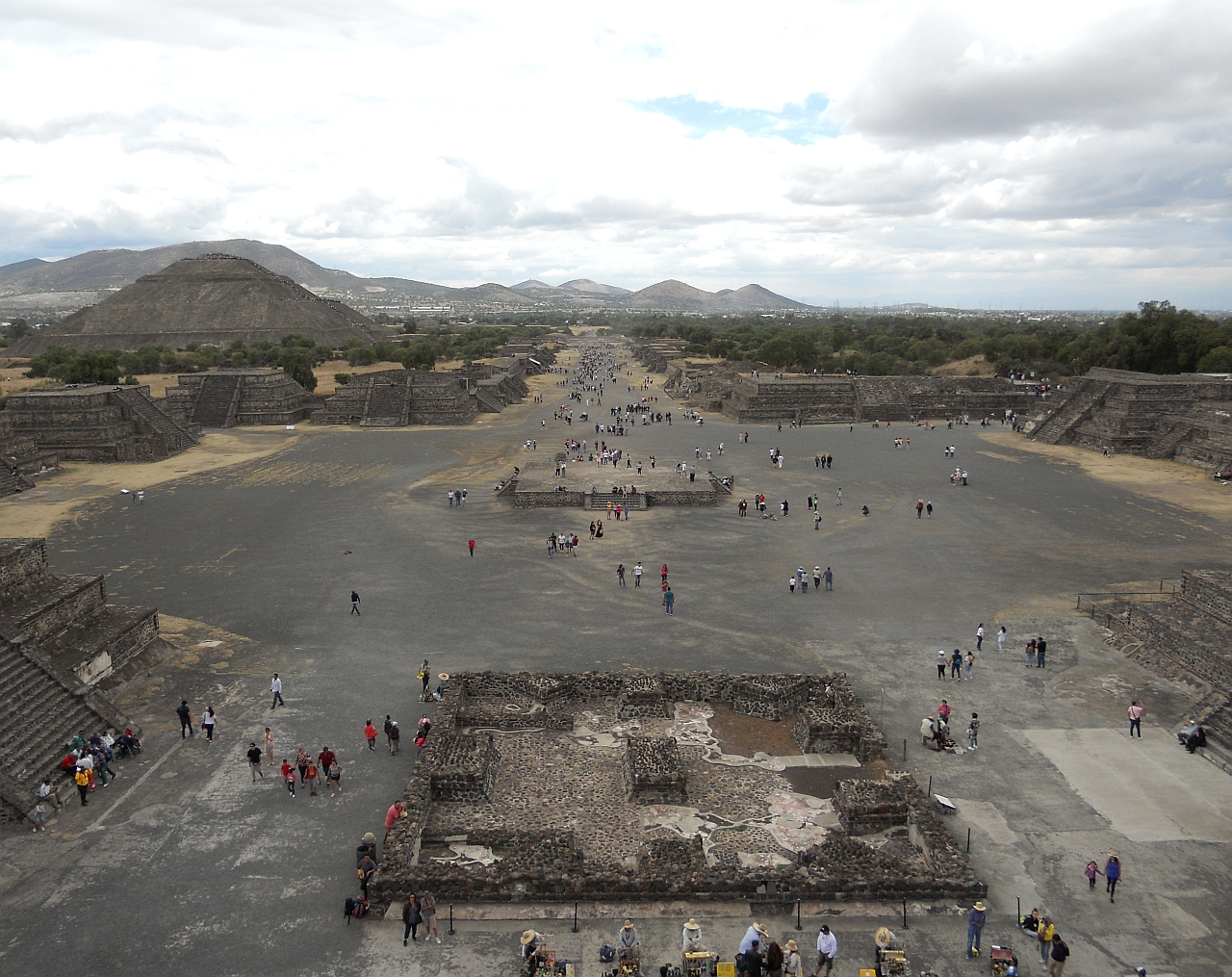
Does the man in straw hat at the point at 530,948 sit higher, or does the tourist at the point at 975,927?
the tourist at the point at 975,927

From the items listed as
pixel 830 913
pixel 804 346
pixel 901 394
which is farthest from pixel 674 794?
pixel 804 346

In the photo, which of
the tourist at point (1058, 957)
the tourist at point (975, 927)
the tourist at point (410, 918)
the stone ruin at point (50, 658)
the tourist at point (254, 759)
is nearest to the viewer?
the tourist at point (1058, 957)

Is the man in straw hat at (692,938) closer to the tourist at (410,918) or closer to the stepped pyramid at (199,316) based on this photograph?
the tourist at (410,918)

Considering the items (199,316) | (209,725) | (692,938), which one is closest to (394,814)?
(692,938)

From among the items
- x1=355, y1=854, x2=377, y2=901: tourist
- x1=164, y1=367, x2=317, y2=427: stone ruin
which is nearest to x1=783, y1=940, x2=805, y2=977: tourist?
x1=355, y1=854, x2=377, y2=901: tourist

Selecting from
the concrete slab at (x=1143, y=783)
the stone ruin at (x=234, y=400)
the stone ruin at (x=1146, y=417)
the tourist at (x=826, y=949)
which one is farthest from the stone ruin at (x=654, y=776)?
the stone ruin at (x=234, y=400)
